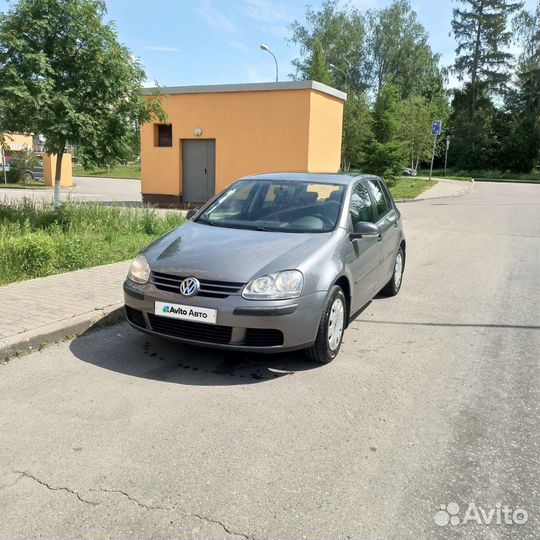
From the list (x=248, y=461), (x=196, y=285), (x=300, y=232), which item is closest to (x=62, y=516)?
(x=248, y=461)

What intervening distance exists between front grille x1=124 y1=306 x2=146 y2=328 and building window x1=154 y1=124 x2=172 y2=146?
15.3 m

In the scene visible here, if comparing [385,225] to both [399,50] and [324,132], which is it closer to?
[324,132]

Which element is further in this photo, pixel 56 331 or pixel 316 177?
pixel 316 177

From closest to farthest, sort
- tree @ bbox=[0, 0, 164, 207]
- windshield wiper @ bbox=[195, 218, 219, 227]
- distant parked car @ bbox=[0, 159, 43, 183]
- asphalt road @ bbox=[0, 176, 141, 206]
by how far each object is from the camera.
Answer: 1. windshield wiper @ bbox=[195, 218, 219, 227]
2. tree @ bbox=[0, 0, 164, 207]
3. asphalt road @ bbox=[0, 176, 141, 206]
4. distant parked car @ bbox=[0, 159, 43, 183]

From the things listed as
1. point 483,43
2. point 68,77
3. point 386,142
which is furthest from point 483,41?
point 68,77

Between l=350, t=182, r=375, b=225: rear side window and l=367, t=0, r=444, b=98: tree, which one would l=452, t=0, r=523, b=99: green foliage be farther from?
l=350, t=182, r=375, b=225: rear side window

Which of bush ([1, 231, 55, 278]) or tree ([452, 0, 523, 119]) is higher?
tree ([452, 0, 523, 119])

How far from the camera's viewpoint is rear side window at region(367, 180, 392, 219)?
6160 millimetres

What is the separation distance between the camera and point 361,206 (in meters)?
5.52

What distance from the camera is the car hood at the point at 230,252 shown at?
4.10 m

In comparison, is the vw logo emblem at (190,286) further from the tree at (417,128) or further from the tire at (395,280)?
the tree at (417,128)

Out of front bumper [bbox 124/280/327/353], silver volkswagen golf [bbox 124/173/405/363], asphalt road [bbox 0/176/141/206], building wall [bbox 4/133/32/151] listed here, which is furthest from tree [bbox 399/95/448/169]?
front bumper [bbox 124/280/327/353]

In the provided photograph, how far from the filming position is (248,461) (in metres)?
3.04

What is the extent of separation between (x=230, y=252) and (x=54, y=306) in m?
2.29
